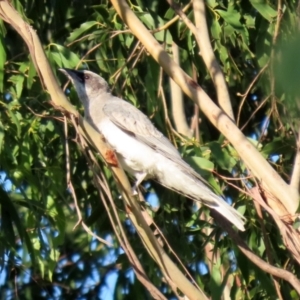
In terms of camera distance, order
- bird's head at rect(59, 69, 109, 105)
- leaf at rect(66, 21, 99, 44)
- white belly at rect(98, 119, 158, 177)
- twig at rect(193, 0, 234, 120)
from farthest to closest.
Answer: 1. bird's head at rect(59, 69, 109, 105)
2. leaf at rect(66, 21, 99, 44)
3. white belly at rect(98, 119, 158, 177)
4. twig at rect(193, 0, 234, 120)

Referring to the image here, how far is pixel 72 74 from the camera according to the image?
4227mm

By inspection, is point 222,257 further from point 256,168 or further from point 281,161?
point 256,168

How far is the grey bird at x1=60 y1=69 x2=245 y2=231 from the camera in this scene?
3.78 m

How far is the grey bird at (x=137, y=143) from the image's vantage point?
12.4 feet

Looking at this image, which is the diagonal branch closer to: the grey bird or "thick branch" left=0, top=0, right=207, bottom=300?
the grey bird

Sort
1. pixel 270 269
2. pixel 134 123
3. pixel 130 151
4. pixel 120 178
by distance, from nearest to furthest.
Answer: pixel 120 178 < pixel 270 269 < pixel 130 151 < pixel 134 123

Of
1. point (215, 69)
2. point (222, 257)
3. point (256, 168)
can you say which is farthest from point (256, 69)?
point (256, 168)

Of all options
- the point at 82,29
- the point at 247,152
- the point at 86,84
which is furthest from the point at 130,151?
the point at 247,152

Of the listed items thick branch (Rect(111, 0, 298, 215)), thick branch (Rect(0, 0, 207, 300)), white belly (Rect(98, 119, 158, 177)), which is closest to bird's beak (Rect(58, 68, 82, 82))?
white belly (Rect(98, 119, 158, 177))

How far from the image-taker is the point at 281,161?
→ 163 inches

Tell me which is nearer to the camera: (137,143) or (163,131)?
(137,143)

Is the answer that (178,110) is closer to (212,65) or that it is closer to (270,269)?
(212,65)

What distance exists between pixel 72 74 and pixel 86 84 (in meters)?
0.14

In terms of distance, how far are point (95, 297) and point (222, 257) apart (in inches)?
89.4
